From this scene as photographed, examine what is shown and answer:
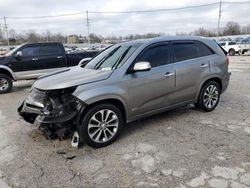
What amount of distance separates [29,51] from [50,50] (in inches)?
32.2

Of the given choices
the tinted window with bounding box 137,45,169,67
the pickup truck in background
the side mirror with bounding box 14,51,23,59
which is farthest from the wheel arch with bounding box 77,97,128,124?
the side mirror with bounding box 14,51,23,59

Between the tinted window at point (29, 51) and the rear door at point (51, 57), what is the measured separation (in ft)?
0.64

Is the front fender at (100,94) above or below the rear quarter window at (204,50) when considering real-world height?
below

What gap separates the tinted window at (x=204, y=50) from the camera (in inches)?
227

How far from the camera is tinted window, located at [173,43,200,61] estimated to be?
17.5 ft

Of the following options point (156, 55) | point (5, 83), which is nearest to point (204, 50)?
point (156, 55)

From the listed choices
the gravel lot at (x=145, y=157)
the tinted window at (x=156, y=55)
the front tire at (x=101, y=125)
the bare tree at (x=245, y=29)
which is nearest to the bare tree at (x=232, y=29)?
the bare tree at (x=245, y=29)

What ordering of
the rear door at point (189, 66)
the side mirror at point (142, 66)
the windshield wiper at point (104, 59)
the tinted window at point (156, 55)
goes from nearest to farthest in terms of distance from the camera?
the side mirror at point (142, 66) → the tinted window at point (156, 55) → the windshield wiper at point (104, 59) → the rear door at point (189, 66)

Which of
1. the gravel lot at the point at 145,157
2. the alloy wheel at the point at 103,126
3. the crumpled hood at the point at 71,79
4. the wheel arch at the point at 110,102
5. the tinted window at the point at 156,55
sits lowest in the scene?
Answer: the gravel lot at the point at 145,157

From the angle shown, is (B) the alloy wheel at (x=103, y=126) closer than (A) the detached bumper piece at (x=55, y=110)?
No

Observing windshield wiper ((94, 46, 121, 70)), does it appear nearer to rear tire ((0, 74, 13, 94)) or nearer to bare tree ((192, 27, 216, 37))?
rear tire ((0, 74, 13, 94))

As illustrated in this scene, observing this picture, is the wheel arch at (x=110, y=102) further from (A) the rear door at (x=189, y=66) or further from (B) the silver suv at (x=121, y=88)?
(A) the rear door at (x=189, y=66)

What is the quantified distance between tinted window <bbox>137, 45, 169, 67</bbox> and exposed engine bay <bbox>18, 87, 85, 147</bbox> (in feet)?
4.84

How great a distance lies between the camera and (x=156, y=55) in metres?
5.02
